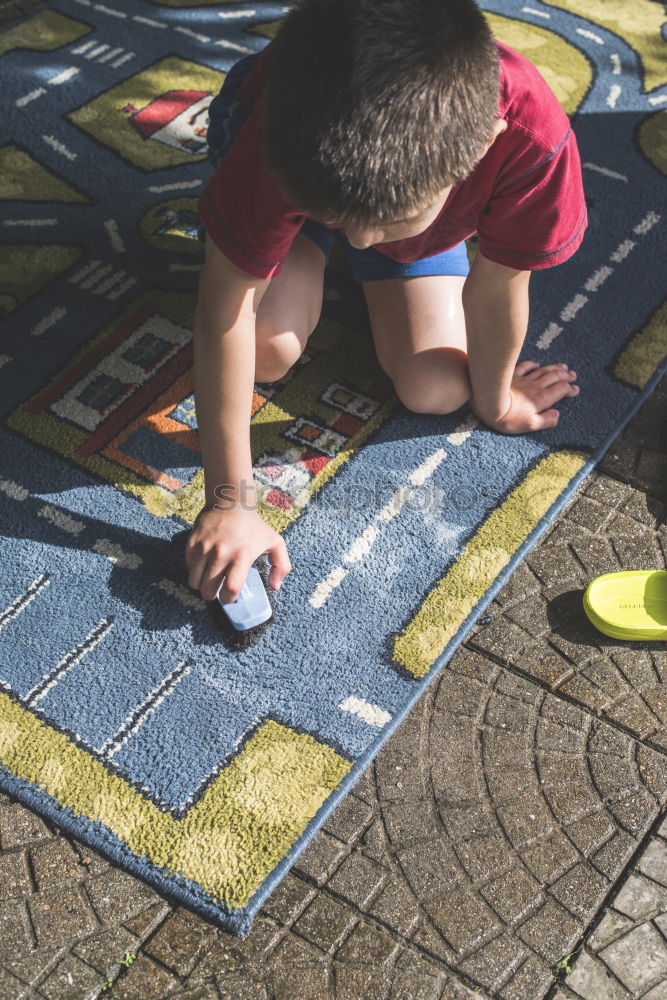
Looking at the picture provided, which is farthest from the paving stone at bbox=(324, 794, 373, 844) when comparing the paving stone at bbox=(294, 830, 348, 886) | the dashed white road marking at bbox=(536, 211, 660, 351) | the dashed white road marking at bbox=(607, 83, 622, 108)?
the dashed white road marking at bbox=(607, 83, 622, 108)

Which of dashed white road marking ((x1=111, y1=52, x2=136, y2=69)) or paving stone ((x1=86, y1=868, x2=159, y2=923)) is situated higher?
dashed white road marking ((x1=111, y1=52, x2=136, y2=69))

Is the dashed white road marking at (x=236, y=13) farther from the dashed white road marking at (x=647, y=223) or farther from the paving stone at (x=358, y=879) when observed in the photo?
the paving stone at (x=358, y=879)

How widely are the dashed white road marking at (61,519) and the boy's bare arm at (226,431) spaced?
22cm

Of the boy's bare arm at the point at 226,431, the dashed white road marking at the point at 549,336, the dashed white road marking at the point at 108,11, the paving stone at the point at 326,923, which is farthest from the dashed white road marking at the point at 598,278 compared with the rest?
the dashed white road marking at the point at 108,11

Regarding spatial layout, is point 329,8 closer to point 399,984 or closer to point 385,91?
point 385,91

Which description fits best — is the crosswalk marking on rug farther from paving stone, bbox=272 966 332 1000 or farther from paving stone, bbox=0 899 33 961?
paving stone, bbox=272 966 332 1000

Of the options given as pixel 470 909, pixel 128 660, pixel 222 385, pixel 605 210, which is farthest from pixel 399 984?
pixel 605 210

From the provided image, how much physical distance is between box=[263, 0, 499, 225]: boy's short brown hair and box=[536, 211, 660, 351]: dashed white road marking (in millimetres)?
786

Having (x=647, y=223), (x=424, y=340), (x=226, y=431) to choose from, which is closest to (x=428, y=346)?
(x=424, y=340)

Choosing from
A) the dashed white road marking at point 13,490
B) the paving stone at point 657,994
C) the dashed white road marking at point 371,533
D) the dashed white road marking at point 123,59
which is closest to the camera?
the paving stone at point 657,994

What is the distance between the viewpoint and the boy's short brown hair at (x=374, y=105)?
866mm

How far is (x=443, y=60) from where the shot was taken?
89 cm

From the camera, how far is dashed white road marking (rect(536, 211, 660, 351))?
1684 mm

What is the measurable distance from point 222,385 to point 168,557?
304 mm
